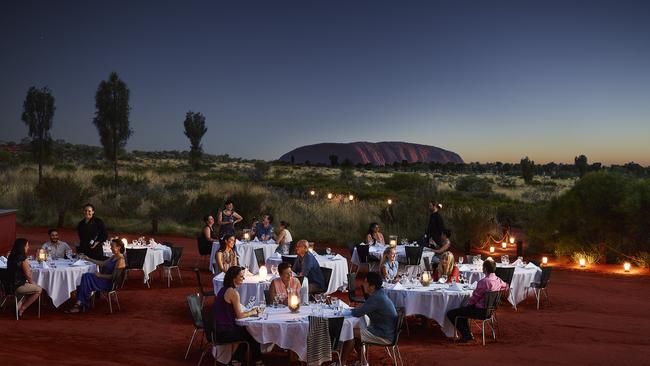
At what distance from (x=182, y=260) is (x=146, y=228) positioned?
753 cm

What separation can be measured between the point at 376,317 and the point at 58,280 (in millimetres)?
6574

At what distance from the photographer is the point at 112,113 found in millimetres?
37844

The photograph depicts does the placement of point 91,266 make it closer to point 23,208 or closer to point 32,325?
point 32,325

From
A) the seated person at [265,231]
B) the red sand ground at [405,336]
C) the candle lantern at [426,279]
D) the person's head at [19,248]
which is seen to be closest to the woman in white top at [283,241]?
the seated person at [265,231]

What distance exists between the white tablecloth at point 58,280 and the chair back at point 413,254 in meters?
7.28

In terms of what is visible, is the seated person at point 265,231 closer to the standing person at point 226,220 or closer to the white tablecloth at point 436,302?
the standing person at point 226,220

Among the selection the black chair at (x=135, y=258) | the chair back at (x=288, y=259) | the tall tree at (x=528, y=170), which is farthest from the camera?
the tall tree at (x=528, y=170)

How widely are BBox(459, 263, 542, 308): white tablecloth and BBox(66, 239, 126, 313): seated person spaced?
6.77 m

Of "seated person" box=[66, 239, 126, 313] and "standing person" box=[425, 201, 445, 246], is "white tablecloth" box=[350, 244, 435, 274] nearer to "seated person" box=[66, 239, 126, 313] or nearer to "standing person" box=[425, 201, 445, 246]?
"standing person" box=[425, 201, 445, 246]

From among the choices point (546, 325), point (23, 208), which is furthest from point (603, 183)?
point (23, 208)

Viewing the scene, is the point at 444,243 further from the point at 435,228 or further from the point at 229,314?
the point at 229,314

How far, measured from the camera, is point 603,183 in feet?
72.7

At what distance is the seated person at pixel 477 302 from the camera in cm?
1034

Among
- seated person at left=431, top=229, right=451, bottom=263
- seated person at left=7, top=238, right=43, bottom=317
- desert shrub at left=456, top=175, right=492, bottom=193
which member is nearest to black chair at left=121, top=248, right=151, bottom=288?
seated person at left=7, top=238, right=43, bottom=317
